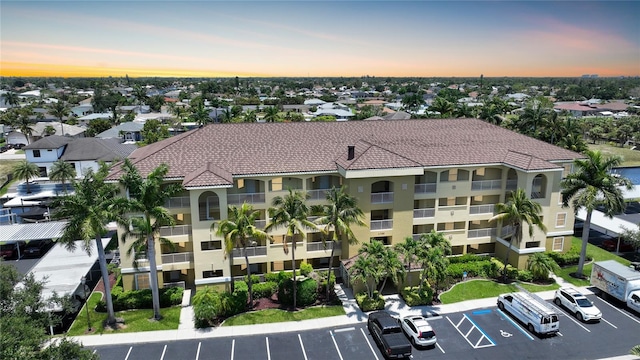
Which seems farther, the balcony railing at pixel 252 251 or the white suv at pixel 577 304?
the balcony railing at pixel 252 251

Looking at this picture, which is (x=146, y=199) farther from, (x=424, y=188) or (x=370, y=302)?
(x=424, y=188)

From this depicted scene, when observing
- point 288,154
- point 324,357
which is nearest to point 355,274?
point 324,357

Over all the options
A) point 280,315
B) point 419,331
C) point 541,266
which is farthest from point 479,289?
point 280,315

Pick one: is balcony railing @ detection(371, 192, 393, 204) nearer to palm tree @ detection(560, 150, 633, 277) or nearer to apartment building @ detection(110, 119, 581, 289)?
apartment building @ detection(110, 119, 581, 289)

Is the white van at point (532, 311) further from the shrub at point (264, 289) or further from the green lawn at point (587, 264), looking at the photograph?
the shrub at point (264, 289)

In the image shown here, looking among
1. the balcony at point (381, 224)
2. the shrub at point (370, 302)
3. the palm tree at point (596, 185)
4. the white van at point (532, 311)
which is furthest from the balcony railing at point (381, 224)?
the palm tree at point (596, 185)

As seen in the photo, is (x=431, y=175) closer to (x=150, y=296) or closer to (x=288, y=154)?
(x=288, y=154)

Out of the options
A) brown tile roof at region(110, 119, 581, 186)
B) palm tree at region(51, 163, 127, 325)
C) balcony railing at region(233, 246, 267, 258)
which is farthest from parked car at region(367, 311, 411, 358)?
palm tree at region(51, 163, 127, 325)
